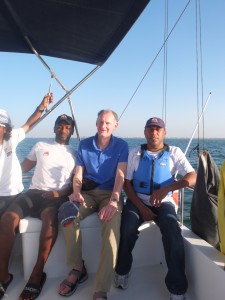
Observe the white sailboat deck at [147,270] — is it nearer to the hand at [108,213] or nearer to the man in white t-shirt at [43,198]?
the man in white t-shirt at [43,198]

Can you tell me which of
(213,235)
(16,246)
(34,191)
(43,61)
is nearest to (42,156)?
(34,191)

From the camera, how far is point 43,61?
11.3 ft

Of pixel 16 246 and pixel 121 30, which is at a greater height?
pixel 121 30

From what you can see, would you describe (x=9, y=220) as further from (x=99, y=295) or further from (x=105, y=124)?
(x=105, y=124)

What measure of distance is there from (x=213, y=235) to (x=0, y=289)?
1842 millimetres

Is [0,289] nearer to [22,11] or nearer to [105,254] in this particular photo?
[105,254]

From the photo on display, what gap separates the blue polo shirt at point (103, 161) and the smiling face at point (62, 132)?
Result: 0.33 meters

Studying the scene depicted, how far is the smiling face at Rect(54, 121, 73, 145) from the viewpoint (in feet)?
10.3

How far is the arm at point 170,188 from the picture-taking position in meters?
2.59

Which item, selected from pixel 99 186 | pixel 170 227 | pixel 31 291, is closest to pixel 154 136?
pixel 99 186

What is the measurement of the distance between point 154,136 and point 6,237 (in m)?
1.67

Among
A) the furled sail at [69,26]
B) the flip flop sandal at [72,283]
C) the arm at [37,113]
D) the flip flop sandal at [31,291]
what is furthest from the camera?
the arm at [37,113]

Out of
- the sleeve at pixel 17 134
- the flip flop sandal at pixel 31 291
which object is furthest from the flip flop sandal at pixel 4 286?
the sleeve at pixel 17 134

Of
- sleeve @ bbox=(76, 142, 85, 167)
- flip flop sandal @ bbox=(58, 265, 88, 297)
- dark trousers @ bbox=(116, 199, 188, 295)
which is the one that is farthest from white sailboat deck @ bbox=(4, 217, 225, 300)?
sleeve @ bbox=(76, 142, 85, 167)
